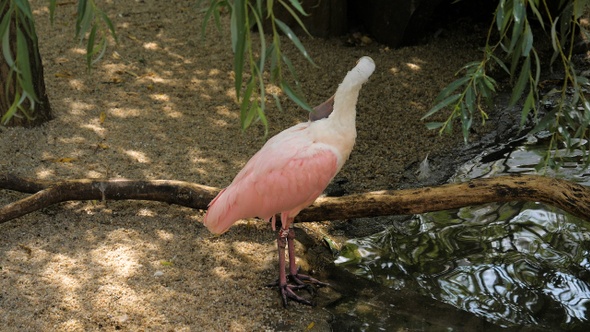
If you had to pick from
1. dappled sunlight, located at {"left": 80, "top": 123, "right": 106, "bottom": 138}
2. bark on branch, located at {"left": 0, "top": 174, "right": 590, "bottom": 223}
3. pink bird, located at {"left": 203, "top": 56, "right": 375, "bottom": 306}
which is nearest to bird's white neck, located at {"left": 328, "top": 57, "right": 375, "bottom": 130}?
pink bird, located at {"left": 203, "top": 56, "right": 375, "bottom": 306}

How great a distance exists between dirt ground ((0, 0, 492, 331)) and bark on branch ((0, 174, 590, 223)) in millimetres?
151

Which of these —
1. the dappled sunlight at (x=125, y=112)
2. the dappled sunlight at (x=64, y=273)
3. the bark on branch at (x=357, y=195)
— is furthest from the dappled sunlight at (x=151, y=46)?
the dappled sunlight at (x=64, y=273)

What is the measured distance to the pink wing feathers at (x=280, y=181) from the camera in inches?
144

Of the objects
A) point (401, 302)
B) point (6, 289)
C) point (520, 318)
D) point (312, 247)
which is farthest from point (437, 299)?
point (6, 289)

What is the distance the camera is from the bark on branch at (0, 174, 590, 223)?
375 cm

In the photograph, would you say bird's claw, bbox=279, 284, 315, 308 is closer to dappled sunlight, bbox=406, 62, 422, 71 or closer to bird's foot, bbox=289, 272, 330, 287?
bird's foot, bbox=289, 272, 330, 287

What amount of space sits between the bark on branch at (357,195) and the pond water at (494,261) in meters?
0.36

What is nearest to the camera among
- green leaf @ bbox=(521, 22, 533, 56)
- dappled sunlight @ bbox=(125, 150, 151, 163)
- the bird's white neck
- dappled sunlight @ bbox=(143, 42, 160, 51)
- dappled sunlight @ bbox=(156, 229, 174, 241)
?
green leaf @ bbox=(521, 22, 533, 56)

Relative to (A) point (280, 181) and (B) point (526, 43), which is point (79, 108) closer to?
(A) point (280, 181)

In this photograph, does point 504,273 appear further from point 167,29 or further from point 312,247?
point 167,29

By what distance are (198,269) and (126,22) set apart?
3562mm

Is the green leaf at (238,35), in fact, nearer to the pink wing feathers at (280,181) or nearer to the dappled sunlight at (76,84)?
the pink wing feathers at (280,181)

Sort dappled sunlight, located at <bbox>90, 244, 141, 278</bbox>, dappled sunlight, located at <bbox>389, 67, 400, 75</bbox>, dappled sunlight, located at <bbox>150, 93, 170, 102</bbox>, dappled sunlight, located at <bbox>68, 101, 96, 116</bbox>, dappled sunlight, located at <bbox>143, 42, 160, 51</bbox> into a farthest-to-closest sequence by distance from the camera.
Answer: dappled sunlight, located at <bbox>143, 42, 160, 51</bbox>
dappled sunlight, located at <bbox>389, 67, 400, 75</bbox>
dappled sunlight, located at <bbox>150, 93, 170, 102</bbox>
dappled sunlight, located at <bbox>68, 101, 96, 116</bbox>
dappled sunlight, located at <bbox>90, 244, 141, 278</bbox>

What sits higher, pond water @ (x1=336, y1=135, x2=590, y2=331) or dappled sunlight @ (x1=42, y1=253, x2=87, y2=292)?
pond water @ (x1=336, y1=135, x2=590, y2=331)
